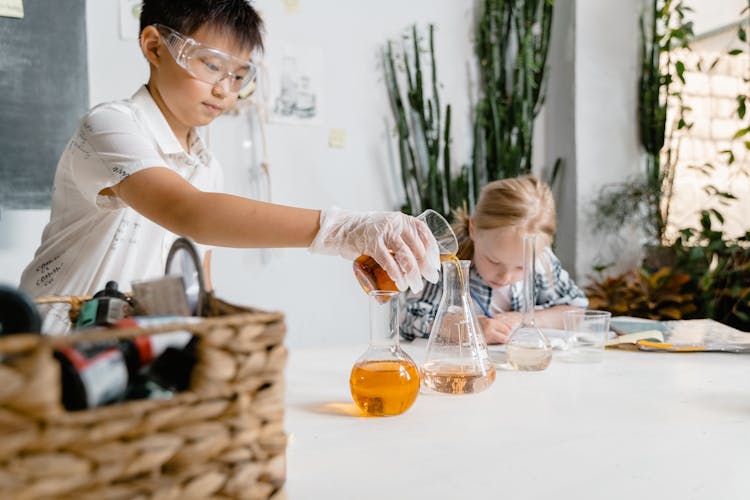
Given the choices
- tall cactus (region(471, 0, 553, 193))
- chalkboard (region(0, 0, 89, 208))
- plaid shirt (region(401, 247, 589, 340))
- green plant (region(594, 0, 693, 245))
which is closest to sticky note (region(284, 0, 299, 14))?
chalkboard (region(0, 0, 89, 208))

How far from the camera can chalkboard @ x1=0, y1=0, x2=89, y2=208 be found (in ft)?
6.89

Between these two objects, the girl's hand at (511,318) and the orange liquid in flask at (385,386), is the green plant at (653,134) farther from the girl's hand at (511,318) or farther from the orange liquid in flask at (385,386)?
the orange liquid in flask at (385,386)

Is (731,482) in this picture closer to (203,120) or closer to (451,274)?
(451,274)

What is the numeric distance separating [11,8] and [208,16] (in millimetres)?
1224

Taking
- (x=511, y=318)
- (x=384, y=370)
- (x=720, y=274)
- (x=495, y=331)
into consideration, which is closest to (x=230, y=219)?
(x=384, y=370)

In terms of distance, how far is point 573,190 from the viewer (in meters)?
3.01

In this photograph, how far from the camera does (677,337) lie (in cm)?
144

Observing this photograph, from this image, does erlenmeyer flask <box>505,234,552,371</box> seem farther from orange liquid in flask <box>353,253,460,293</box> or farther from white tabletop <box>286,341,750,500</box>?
orange liquid in flask <box>353,253,460,293</box>

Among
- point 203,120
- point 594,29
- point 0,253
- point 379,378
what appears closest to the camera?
point 379,378

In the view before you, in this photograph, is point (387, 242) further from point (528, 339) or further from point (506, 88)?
point (506, 88)

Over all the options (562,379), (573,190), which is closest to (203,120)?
(562,379)

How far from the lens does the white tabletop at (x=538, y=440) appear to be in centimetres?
62

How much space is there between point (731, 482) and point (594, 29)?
278 centimetres

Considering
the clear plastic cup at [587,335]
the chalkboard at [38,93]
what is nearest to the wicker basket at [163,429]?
the clear plastic cup at [587,335]
